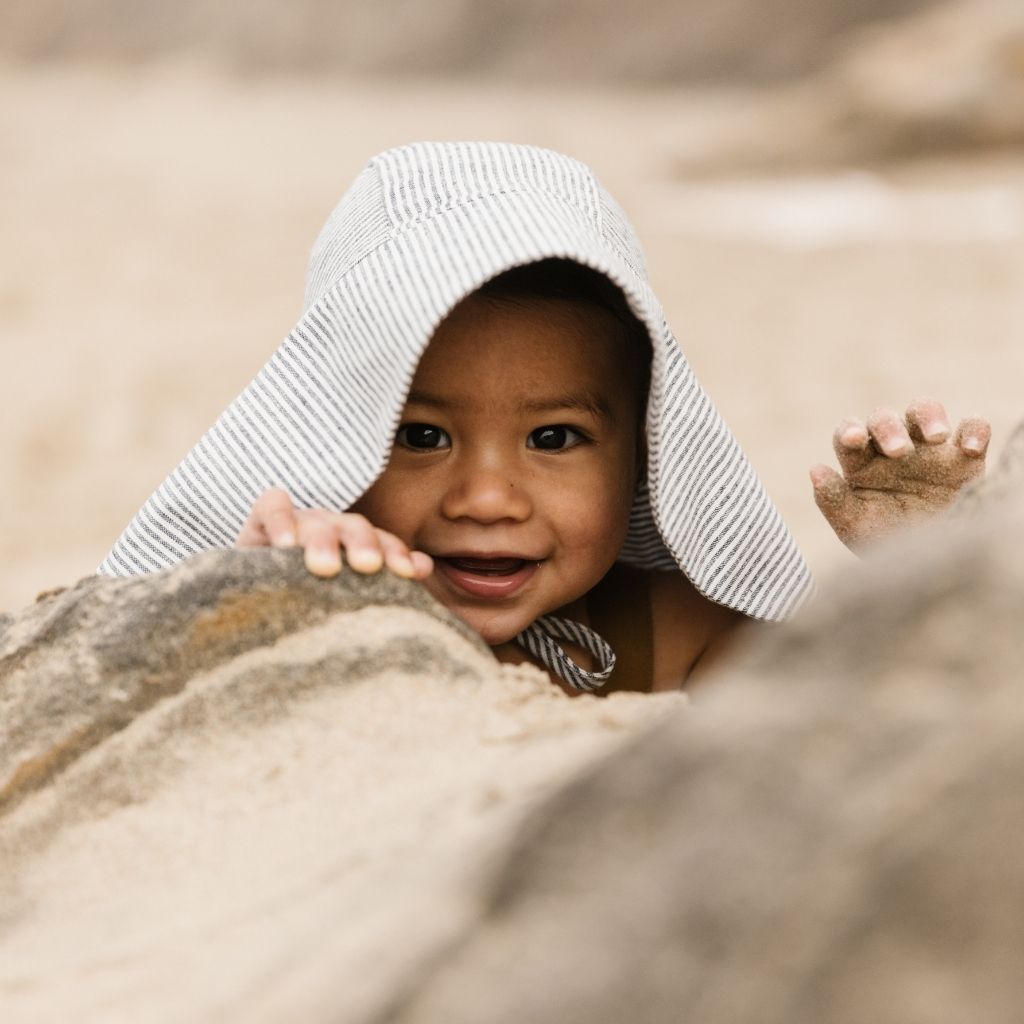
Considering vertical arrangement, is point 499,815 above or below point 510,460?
above

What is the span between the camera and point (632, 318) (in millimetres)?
1976

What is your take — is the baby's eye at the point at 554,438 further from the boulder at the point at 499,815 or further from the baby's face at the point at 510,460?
the boulder at the point at 499,815

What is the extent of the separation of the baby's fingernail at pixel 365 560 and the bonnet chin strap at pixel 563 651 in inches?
26.1

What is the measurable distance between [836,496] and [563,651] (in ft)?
1.47

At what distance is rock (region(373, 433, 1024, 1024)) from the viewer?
67 cm

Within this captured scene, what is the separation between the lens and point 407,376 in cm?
169

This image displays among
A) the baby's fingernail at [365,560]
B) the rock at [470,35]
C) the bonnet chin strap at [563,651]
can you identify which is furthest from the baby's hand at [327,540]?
the rock at [470,35]

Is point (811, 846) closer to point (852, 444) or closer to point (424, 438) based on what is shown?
point (424, 438)

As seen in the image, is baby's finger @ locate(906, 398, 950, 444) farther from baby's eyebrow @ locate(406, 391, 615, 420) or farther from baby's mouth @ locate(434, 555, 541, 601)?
baby's mouth @ locate(434, 555, 541, 601)

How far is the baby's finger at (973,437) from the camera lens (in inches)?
77.2

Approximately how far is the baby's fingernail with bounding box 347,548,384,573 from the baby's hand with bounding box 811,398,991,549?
84 cm

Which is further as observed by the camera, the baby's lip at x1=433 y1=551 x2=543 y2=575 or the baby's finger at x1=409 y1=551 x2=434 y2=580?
the baby's lip at x1=433 y1=551 x2=543 y2=575

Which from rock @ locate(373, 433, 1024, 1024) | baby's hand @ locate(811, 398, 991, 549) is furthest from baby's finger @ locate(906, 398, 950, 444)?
rock @ locate(373, 433, 1024, 1024)

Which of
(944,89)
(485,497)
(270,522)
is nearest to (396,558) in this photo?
(270,522)
